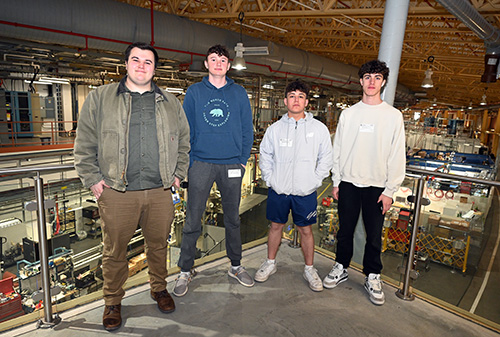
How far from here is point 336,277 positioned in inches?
96.4

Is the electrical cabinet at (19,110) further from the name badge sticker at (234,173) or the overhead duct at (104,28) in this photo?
the name badge sticker at (234,173)

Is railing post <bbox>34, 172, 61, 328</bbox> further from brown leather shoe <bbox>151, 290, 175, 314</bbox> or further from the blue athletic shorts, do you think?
the blue athletic shorts

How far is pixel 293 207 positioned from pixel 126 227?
119 cm

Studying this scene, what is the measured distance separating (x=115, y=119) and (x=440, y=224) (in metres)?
8.61

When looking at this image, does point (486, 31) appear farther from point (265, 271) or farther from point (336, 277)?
point (265, 271)

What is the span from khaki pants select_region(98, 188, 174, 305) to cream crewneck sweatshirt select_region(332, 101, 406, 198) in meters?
1.29

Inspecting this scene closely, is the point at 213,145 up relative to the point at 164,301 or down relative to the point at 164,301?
up

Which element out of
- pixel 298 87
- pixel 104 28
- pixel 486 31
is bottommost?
pixel 298 87

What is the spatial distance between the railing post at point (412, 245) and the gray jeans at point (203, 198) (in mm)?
1303

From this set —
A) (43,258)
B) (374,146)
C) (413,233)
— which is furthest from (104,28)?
(413,233)

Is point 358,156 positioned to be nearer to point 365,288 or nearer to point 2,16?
point 365,288

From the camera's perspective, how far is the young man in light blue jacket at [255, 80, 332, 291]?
231cm

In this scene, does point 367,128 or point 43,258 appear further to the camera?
point 367,128

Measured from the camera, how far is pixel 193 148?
219 cm
